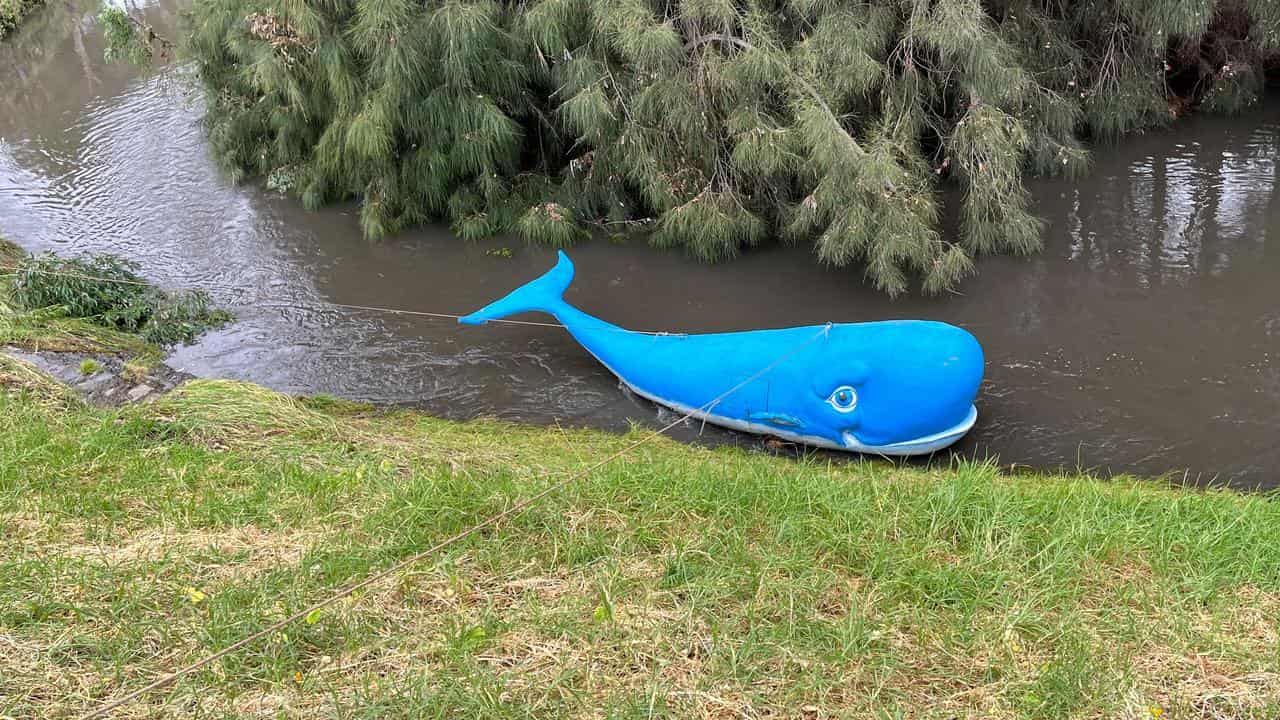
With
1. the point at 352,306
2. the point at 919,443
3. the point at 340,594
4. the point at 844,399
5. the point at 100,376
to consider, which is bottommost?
the point at 919,443

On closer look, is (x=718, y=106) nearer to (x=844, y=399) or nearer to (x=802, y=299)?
(x=802, y=299)

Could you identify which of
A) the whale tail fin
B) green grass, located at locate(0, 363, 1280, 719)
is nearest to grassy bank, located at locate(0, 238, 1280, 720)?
green grass, located at locate(0, 363, 1280, 719)

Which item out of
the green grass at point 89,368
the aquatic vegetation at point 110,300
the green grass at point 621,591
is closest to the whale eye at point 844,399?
the green grass at point 621,591

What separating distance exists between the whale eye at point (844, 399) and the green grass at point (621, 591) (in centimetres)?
142

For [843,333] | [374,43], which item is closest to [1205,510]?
[843,333]

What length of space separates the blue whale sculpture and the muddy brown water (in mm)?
376

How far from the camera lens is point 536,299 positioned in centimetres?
756

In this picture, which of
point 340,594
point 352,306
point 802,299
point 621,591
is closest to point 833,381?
point 802,299

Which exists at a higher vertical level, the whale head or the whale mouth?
the whale head

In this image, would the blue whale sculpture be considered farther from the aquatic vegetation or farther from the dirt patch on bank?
the aquatic vegetation

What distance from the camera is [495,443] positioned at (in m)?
6.12

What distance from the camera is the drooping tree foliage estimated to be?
7.76 m

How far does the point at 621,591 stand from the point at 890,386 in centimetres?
315

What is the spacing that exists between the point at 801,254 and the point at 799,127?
1627 millimetres
